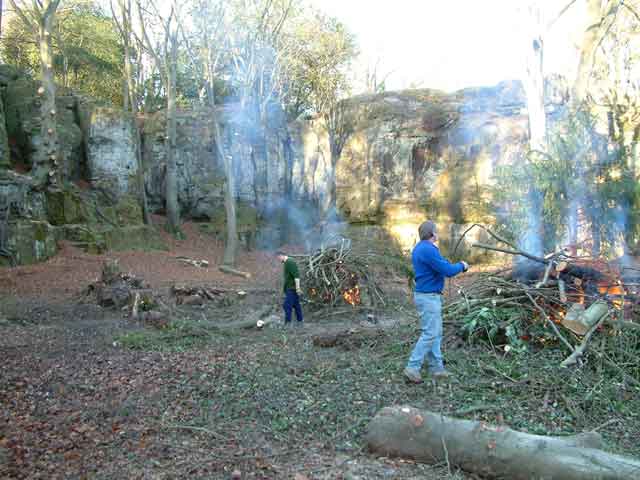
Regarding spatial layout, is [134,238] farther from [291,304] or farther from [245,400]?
[245,400]

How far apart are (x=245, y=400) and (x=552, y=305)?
4.00 m

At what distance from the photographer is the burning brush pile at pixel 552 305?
6.09 m

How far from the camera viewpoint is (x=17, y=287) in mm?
12930

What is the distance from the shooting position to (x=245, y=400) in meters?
5.44

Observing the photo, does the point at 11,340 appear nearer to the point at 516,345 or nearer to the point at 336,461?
the point at 336,461

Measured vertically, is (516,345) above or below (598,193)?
below

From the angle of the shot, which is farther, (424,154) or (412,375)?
(424,154)

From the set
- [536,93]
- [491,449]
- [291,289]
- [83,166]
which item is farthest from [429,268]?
[83,166]

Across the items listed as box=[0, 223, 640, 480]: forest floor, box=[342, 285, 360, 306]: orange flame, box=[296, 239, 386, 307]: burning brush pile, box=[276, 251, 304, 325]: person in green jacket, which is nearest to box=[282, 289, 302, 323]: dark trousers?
box=[276, 251, 304, 325]: person in green jacket

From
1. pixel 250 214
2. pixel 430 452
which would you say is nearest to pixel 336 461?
pixel 430 452

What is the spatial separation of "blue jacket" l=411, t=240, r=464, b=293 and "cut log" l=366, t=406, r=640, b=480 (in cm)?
167

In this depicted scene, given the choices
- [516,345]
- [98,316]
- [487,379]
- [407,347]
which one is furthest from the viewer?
[98,316]

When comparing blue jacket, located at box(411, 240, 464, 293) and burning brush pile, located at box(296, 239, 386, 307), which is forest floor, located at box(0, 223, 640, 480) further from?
burning brush pile, located at box(296, 239, 386, 307)

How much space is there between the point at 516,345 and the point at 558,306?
2.71 ft
